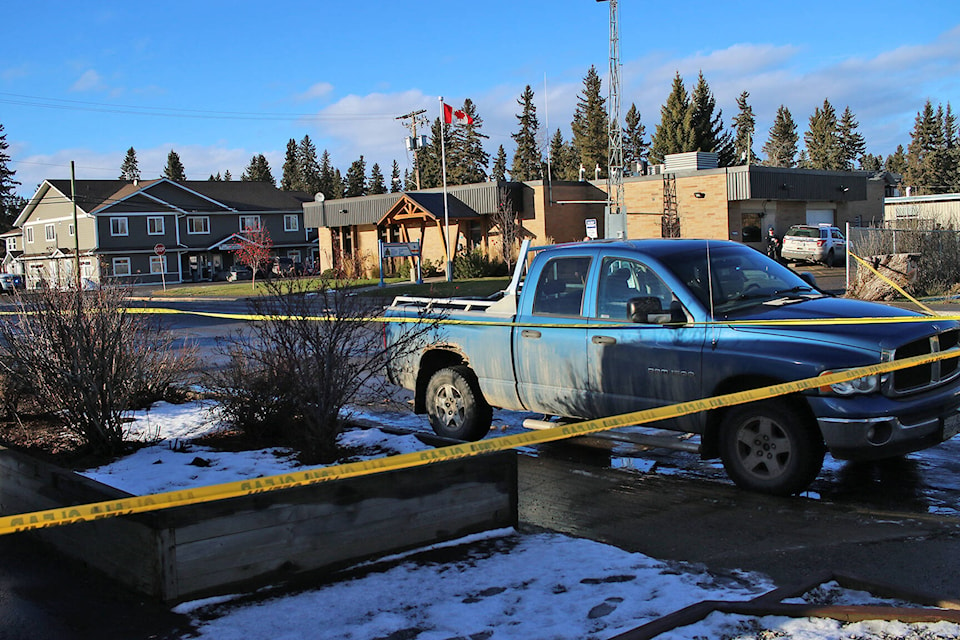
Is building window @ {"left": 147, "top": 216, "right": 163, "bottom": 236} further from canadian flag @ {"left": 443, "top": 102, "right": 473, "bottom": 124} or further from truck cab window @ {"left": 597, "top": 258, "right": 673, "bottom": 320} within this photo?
truck cab window @ {"left": 597, "top": 258, "right": 673, "bottom": 320}

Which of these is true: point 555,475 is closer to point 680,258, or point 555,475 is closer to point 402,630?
point 680,258

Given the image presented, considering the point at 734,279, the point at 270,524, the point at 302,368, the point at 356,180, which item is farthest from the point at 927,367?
the point at 356,180

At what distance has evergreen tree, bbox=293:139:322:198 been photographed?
5187 inches

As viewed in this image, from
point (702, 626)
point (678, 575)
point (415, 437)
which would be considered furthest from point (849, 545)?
point (415, 437)

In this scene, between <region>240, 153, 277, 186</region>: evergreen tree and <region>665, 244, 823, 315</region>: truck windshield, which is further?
<region>240, 153, 277, 186</region>: evergreen tree

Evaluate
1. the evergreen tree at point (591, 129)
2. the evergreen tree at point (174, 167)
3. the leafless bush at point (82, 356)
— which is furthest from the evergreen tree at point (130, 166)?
the leafless bush at point (82, 356)

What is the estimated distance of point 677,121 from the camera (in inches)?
2990

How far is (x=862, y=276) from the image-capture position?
22875mm

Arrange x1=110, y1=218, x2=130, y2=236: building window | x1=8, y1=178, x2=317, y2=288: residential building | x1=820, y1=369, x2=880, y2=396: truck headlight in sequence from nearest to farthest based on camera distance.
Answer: x1=820, y1=369, x2=880, y2=396: truck headlight
x1=8, y1=178, x2=317, y2=288: residential building
x1=110, y1=218, x2=130, y2=236: building window

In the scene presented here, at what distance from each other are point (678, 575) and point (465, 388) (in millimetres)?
3777

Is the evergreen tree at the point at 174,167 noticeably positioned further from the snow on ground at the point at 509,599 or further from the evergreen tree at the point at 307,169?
the snow on ground at the point at 509,599

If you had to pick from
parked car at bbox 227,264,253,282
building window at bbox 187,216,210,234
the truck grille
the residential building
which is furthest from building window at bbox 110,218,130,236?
the truck grille

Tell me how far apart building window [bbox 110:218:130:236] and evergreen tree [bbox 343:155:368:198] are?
54.4 meters

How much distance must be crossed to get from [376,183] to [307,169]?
1592cm
